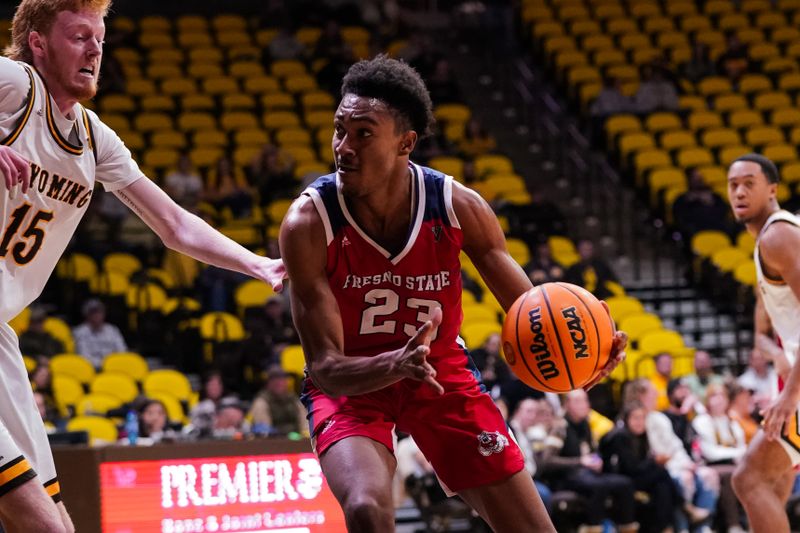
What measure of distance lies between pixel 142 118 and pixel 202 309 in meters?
3.31

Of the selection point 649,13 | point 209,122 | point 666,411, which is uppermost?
point 649,13

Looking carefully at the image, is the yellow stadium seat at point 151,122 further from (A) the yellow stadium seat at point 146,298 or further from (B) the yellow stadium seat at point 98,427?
(B) the yellow stadium seat at point 98,427

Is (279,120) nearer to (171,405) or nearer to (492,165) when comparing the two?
(492,165)

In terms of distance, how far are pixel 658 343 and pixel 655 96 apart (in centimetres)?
527

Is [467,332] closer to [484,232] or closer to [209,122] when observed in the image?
[209,122]

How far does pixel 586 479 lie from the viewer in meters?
9.91

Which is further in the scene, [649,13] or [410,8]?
[410,8]

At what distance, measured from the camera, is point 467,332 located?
452 inches

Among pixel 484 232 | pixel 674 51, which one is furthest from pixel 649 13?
pixel 484 232

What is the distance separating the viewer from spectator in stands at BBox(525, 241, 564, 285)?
12228 millimetres

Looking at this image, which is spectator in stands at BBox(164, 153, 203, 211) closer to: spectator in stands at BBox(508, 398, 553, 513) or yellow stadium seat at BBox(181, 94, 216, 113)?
yellow stadium seat at BBox(181, 94, 216, 113)

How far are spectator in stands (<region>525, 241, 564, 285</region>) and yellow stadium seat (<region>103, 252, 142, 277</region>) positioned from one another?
3.83 meters

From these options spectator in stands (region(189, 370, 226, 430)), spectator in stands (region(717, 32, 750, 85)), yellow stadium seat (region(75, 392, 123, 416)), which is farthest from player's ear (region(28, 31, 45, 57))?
spectator in stands (region(717, 32, 750, 85))

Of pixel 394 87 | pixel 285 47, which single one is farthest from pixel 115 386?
pixel 285 47
